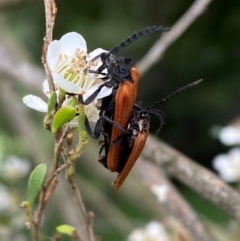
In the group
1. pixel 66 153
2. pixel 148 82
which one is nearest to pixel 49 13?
pixel 66 153

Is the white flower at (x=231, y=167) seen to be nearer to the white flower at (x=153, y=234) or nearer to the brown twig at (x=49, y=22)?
the white flower at (x=153, y=234)

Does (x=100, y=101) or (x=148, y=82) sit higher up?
(x=148, y=82)

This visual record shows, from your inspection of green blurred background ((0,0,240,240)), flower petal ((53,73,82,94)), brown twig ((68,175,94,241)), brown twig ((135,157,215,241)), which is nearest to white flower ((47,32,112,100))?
flower petal ((53,73,82,94))

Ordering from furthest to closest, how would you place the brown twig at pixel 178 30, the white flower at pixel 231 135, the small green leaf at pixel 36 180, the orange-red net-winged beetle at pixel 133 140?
1. the white flower at pixel 231 135
2. the brown twig at pixel 178 30
3. the orange-red net-winged beetle at pixel 133 140
4. the small green leaf at pixel 36 180

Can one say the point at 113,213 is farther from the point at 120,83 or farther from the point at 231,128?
the point at 120,83

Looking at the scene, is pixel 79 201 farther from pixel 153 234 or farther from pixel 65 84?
pixel 153 234

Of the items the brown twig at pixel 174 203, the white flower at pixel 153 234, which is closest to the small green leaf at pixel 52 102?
the brown twig at pixel 174 203
